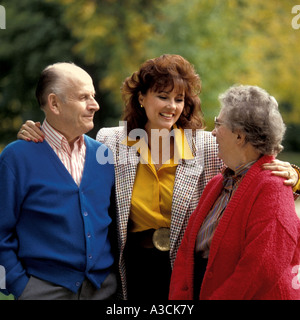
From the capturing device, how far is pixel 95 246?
2.54 m

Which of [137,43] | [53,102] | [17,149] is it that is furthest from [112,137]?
[137,43]

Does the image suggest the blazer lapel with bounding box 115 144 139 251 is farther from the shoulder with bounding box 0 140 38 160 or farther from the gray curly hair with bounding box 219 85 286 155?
the gray curly hair with bounding box 219 85 286 155

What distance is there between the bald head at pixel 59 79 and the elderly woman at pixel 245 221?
31.7 inches

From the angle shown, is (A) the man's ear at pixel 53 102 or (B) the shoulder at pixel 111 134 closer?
(A) the man's ear at pixel 53 102

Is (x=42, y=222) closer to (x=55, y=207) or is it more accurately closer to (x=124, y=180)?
(x=55, y=207)

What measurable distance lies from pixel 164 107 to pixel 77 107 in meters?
0.53

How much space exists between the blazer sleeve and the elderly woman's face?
242 mm

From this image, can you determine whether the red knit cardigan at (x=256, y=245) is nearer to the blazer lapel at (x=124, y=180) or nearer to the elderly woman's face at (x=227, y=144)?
the elderly woman's face at (x=227, y=144)

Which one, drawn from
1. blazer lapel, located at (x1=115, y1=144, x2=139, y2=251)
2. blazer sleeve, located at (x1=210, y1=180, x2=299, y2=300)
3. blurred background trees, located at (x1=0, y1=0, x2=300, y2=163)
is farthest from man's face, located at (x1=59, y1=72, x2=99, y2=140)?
blurred background trees, located at (x1=0, y1=0, x2=300, y2=163)

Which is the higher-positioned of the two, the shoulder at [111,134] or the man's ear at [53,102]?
the man's ear at [53,102]

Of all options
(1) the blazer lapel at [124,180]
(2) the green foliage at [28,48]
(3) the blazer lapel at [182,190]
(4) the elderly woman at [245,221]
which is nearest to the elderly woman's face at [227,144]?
(4) the elderly woman at [245,221]

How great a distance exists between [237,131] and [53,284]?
123 centimetres

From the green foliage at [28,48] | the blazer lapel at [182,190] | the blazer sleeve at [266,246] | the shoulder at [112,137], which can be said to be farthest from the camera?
the green foliage at [28,48]

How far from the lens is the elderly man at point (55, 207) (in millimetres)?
2430
